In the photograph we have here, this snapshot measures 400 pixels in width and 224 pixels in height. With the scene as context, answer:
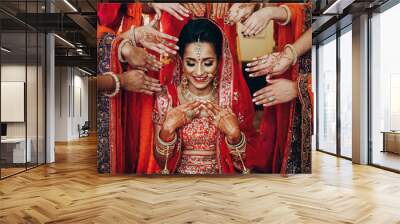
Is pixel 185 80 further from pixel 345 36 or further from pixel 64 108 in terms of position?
pixel 64 108

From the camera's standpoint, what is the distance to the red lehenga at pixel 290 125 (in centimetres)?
665

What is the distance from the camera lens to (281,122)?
6.66 metres

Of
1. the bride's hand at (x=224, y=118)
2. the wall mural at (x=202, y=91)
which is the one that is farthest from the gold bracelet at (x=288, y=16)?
the bride's hand at (x=224, y=118)

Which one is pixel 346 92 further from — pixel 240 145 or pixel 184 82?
pixel 184 82

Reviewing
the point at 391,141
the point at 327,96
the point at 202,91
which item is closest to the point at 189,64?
the point at 202,91

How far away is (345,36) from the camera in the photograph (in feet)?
30.9

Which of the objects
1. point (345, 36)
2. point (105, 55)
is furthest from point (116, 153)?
point (345, 36)

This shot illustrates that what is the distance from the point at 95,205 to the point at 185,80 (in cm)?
284

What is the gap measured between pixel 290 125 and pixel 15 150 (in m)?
5.10

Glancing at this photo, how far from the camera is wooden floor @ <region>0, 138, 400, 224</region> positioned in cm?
404

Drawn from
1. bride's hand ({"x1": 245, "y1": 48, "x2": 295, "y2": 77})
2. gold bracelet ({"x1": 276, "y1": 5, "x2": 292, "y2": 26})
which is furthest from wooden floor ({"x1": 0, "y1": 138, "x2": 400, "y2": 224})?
gold bracelet ({"x1": 276, "y1": 5, "x2": 292, "y2": 26})

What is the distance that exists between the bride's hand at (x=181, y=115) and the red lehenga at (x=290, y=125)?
1.20 meters

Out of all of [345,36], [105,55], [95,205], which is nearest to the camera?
[95,205]

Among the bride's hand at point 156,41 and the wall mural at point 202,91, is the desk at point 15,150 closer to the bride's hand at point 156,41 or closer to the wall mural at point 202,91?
the wall mural at point 202,91
